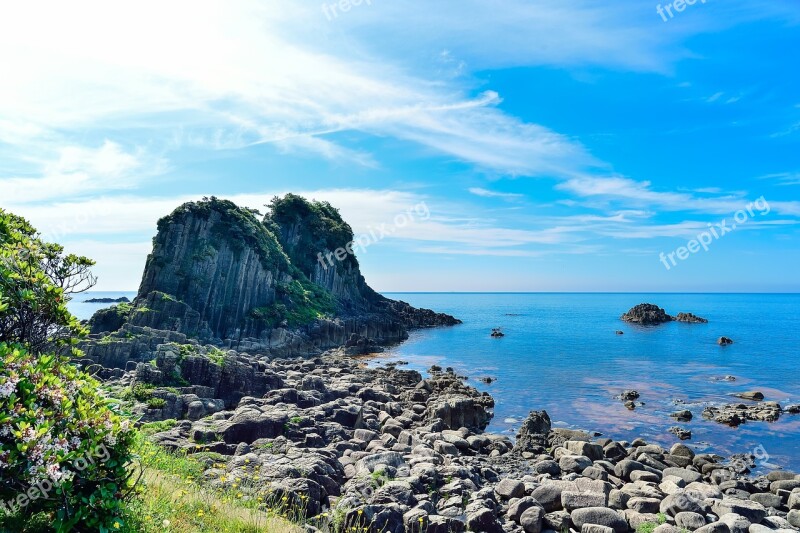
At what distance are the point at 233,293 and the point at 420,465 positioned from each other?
52.0m

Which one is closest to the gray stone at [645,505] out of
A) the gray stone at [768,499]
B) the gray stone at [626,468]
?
the gray stone at [626,468]

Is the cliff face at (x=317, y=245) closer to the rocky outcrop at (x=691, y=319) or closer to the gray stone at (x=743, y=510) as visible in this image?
the gray stone at (x=743, y=510)

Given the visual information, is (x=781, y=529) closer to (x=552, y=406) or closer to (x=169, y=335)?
(x=552, y=406)

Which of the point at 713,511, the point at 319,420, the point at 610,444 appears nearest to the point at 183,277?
the point at 319,420

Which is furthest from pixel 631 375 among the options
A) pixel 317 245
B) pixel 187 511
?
pixel 317 245

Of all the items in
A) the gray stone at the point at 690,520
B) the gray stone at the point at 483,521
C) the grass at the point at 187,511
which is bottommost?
the gray stone at the point at 690,520

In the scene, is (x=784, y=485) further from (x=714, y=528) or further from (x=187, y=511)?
(x=187, y=511)

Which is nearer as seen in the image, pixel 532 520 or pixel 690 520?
pixel 532 520

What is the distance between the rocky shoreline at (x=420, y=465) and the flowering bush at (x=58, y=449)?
515 centimetres

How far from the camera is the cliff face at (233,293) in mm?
55144

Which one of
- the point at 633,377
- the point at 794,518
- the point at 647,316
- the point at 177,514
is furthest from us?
the point at 647,316

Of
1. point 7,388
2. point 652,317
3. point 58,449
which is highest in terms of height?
point 7,388

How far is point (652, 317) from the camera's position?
12862cm

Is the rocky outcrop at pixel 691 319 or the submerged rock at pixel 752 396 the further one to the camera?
the rocky outcrop at pixel 691 319
